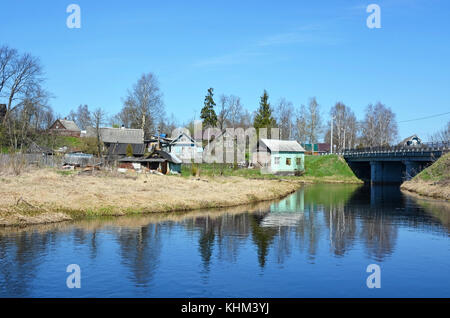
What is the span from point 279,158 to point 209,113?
106 feet

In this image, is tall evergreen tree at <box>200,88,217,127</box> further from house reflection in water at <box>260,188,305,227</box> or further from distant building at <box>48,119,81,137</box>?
house reflection in water at <box>260,188,305,227</box>

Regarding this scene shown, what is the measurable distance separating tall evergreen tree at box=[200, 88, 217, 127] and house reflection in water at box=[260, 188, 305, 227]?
66029 mm

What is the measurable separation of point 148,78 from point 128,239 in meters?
70.8

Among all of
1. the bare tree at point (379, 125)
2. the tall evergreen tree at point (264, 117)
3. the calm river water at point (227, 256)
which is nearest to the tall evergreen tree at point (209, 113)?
the tall evergreen tree at point (264, 117)

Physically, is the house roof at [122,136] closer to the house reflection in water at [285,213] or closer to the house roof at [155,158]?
the house roof at [155,158]

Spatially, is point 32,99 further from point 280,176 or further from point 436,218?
point 436,218

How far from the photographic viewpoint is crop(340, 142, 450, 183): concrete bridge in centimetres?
6241

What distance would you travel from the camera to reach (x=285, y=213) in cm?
3366

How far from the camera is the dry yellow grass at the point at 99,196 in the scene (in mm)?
26047

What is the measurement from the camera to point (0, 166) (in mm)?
37281

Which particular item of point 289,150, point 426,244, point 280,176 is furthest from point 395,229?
point 289,150

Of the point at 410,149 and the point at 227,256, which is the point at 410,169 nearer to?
the point at 410,149

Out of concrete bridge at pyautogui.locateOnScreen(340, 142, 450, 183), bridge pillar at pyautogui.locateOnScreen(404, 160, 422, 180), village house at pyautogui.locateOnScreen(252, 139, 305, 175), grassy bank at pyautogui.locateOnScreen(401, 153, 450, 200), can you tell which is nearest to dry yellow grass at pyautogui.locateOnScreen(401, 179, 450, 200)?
grassy bank at pyautogui.locateOnScreen(401, 153, 450, 200)

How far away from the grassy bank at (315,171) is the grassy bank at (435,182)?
1962 cm
